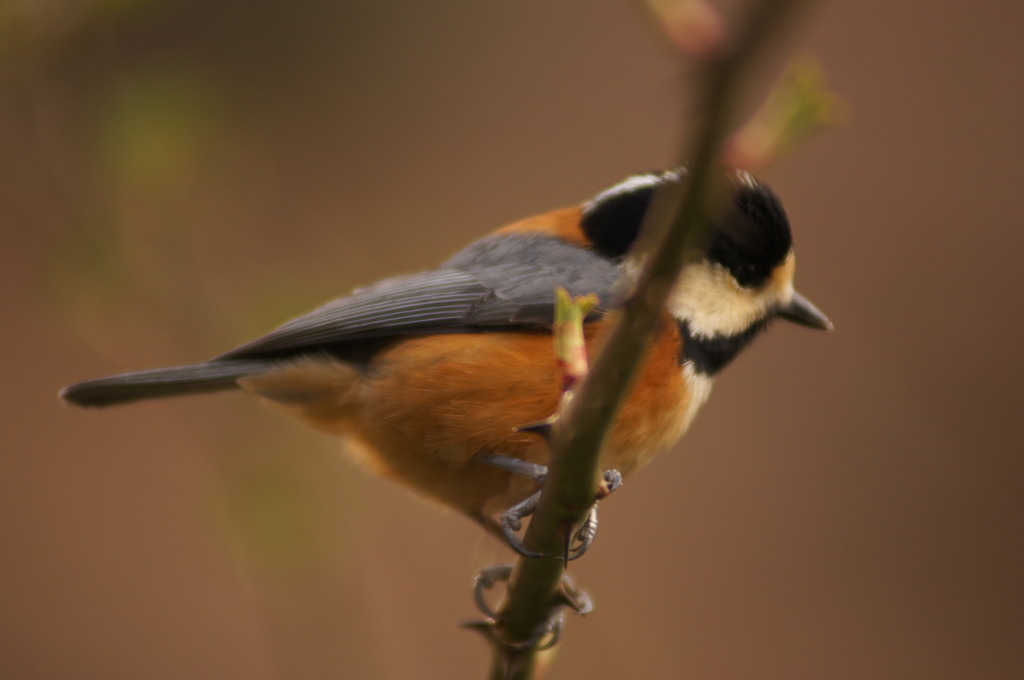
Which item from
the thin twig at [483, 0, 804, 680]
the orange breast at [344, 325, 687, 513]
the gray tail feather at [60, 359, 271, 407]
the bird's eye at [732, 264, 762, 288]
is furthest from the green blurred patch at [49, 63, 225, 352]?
the bird's eye at [732, 264, 762, 288]

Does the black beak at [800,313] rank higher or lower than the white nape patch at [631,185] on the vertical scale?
lower

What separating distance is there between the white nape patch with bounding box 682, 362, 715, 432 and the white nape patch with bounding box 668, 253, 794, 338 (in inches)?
4.2

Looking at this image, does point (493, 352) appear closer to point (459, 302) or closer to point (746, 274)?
point (459, 302)

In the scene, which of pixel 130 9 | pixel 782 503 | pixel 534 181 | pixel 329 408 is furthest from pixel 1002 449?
pixel 130 9

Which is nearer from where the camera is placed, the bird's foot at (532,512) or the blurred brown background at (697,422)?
the bird's foot at (532,512)

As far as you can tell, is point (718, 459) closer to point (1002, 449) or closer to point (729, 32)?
point (1002, 449)

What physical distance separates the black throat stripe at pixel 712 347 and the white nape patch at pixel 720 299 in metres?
0.01

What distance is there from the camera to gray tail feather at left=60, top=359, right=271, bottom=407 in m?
2.72

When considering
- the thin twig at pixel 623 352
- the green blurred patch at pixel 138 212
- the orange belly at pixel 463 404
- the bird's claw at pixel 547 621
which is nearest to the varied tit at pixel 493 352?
the orange belly at pixel 463 404

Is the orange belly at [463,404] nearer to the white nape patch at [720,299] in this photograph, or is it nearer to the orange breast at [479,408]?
the orange breast at [479,408]

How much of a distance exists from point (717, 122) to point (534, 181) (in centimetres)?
442

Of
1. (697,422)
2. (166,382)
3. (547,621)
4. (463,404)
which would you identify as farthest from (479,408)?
(697,422)

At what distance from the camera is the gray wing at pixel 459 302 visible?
8.53ft

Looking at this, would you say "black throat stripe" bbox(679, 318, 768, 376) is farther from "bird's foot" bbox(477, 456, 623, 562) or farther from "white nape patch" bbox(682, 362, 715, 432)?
"bird's foot" bbox(477, 456, 623, 562)
